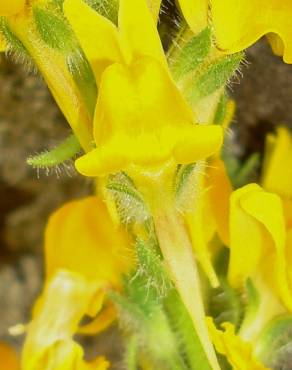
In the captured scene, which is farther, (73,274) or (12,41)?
(73,274)

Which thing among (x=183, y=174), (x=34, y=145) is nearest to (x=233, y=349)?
(x=183, y=174)

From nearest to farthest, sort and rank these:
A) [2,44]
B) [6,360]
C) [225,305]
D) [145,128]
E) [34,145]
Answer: [145,128] < [2,44] < [225,305] < [6,360] < [34,145]

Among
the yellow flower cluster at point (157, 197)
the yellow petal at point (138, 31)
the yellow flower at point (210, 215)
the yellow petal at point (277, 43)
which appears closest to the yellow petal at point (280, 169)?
the yellow flower cluster at point (157, 197)

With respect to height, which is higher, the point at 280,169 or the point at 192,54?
the point at 192,54

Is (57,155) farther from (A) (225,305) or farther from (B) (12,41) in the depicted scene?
(A) (225,305)

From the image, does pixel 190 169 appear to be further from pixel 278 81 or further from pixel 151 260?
pixel 278 81

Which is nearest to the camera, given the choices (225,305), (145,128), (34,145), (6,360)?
(145,128)
